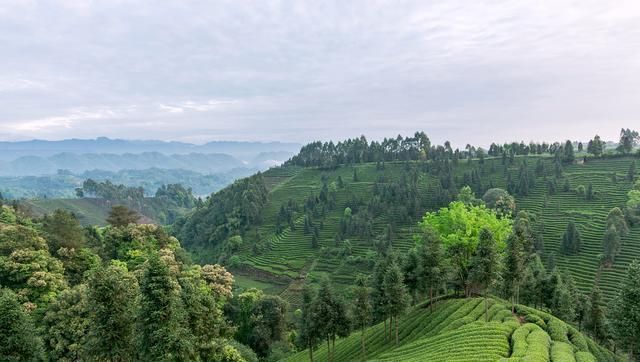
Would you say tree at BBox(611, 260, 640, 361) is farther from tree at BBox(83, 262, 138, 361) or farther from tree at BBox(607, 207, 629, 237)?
tree at BBox(607, 207, 629, 237)

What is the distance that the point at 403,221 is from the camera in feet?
449

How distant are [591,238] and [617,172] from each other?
49.8 metres

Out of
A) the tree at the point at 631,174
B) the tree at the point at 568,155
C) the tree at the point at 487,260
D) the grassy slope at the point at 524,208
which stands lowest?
the grassy slope at the point at 524,208

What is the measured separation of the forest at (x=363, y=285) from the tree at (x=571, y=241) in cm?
49

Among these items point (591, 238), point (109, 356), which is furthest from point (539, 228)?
point (109, 356)

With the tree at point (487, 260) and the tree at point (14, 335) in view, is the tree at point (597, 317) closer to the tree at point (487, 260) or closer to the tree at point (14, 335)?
the tree at point (487, 260)

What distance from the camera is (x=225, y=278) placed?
60094 mm

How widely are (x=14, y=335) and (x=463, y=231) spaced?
44502 mm

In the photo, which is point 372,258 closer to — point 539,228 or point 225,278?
point 539,228

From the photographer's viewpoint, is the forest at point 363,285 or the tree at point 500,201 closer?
the forest at point 363,285

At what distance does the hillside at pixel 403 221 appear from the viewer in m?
107

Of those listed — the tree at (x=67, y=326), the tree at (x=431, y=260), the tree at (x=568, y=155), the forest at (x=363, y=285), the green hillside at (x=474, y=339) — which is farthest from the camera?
the tree at (x=568, y=155)

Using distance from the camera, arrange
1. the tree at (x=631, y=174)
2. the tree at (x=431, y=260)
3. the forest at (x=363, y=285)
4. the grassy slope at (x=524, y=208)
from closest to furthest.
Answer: the forest at (x=363, y=285)
the tree at (x=431, y=260)
the grassy slope at (x=524, y=208)
the tree at (x=631, y=174)

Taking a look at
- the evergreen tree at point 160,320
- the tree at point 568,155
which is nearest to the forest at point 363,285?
the evergreen tree at point 160,320
